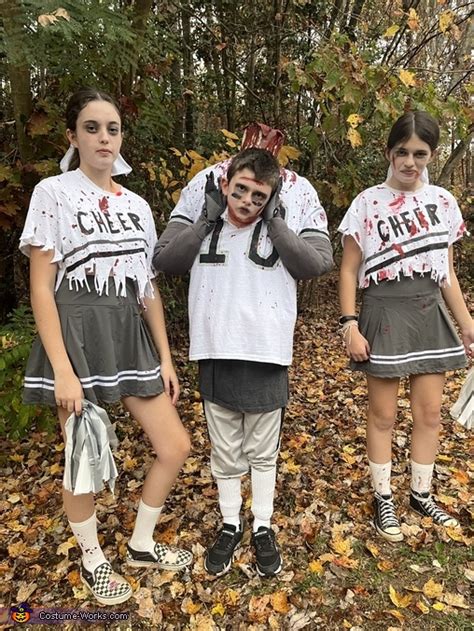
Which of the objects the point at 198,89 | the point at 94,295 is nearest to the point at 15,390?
the point at 94,295

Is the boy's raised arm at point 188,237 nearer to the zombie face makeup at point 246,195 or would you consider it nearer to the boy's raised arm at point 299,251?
the zombie face makeup at point 246,195

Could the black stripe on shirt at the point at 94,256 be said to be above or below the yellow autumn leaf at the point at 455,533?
above

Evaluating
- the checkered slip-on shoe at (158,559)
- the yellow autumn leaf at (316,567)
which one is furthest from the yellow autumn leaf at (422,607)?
the checkered slip-on shoe at (158,559)

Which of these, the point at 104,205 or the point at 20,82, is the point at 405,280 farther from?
the point at 20,82

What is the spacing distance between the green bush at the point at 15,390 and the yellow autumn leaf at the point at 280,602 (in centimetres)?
182

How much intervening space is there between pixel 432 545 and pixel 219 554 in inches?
48.5

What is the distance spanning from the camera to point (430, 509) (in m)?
3.09

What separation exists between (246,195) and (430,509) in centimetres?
223

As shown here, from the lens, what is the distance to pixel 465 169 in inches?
466

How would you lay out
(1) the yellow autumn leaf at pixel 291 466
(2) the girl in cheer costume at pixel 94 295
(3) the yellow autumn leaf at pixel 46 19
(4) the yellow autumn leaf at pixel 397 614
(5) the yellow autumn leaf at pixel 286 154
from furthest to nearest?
(5) the yellow autumn leaf at pixel 286 154
(1) the yellow autumn leaf at pixel 291 466
(3) the yellow autumn leaf at pixel 46 19
(4) the yellow autumn leaf at pixel 397 614
(2) the girl in cheer costume at pixel 94 295

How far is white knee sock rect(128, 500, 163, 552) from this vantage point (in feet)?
8.66

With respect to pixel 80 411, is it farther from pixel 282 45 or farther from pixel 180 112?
pixel 282 45

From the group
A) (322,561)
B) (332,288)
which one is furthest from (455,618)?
(332,288)

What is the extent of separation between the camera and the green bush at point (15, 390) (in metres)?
3.26
